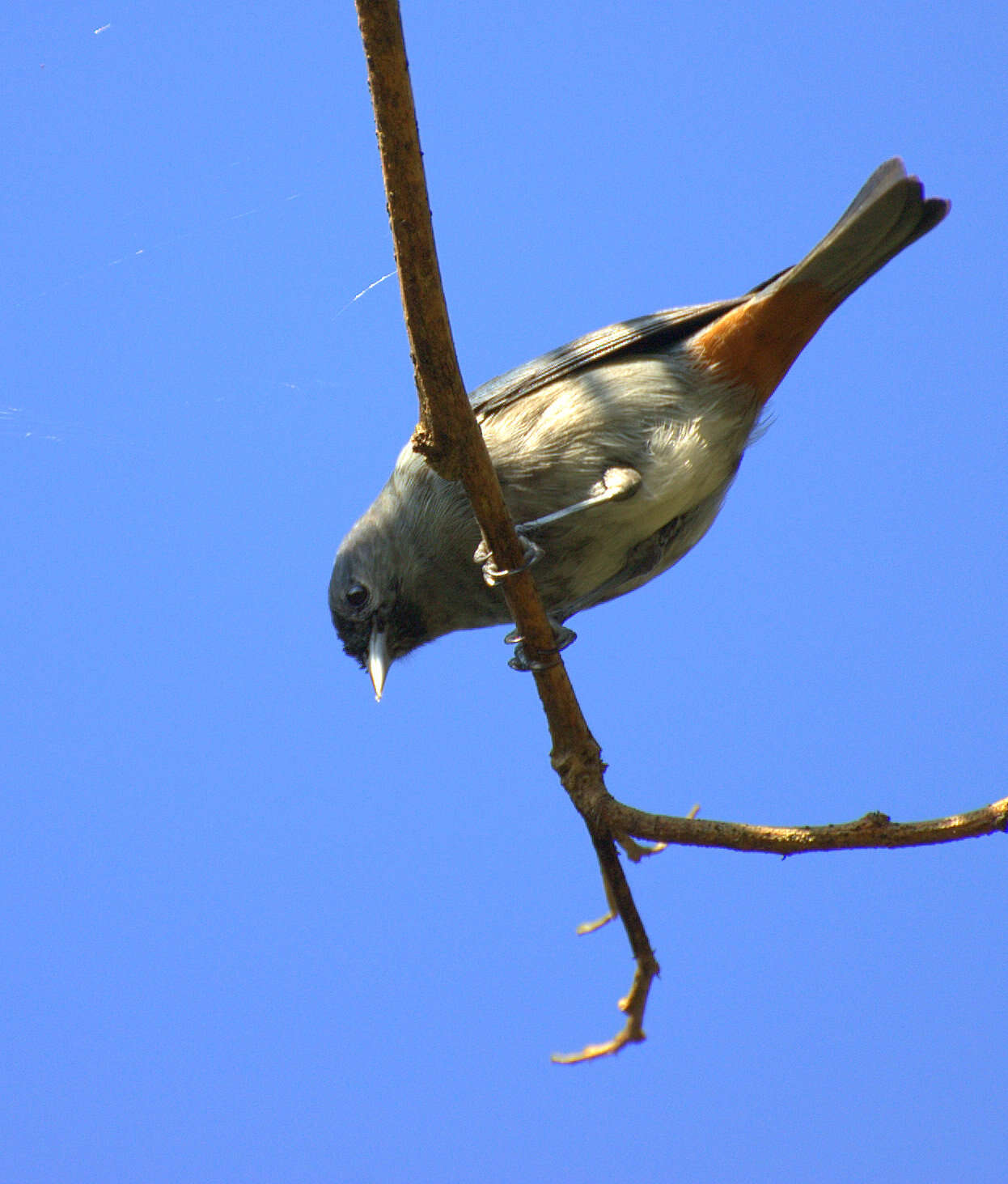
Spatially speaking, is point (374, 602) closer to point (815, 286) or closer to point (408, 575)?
point (408, 575)

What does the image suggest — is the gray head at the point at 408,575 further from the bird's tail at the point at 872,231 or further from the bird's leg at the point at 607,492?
the bird's tail at the point at 872,231

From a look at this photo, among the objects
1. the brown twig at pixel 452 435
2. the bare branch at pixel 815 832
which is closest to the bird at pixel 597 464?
the brown twig at pixel 452 435

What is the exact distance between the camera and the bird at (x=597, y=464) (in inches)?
127

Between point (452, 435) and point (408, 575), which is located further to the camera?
point (408, 575)

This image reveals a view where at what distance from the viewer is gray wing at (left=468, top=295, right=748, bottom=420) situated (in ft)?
11.4

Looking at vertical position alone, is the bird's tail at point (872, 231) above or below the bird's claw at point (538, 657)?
above

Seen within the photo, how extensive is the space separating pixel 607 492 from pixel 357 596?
0.86m

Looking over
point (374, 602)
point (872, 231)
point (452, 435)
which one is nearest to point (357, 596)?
point (374, 602)

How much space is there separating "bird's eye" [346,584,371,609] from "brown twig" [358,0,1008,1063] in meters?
0.74

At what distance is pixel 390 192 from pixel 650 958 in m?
2.02

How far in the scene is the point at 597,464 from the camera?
10.8 ft

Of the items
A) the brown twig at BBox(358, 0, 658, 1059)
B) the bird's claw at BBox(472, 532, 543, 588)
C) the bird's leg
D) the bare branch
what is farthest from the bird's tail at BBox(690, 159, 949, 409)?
the bare branch

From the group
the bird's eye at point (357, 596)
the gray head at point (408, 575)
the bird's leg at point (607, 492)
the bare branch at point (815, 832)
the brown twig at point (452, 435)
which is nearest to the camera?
Answer: the brown twig at point (452, 435)

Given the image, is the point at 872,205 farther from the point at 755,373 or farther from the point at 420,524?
the point at 420,524
